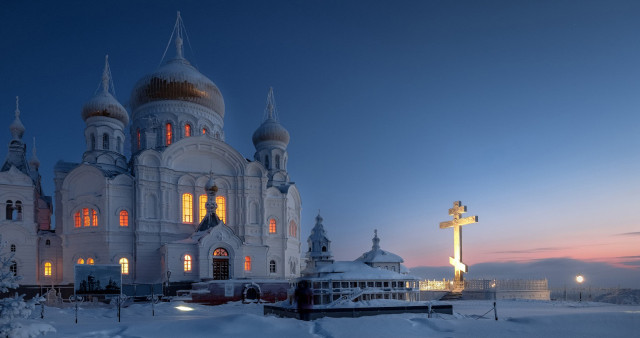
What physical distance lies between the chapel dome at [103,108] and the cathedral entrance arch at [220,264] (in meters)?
14.7

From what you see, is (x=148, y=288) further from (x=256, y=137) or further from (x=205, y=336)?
(x=256, y=137)

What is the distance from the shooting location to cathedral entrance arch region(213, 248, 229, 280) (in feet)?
120

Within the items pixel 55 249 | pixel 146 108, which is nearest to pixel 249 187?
pixel 146 108

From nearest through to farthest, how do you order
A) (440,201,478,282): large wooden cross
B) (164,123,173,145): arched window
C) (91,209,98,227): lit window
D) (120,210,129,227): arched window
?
1. (440,201,478,282): large wooden cross
2. (91,209,98,227): lit window
3. (120,210,129,227): arched window
4. (164,123,173,145): arched window

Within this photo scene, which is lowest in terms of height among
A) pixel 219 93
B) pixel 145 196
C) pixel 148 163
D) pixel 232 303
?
pixel 232 303

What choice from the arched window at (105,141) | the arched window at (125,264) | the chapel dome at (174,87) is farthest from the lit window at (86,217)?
the chapel dome at (174,87)

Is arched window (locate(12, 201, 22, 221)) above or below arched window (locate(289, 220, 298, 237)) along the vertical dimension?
above

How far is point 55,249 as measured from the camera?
38.6 metres

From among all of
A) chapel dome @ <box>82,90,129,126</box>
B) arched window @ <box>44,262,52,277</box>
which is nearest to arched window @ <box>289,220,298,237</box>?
chapel dome @ <box>82,90,129,126</box>

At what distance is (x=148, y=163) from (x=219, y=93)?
1168 centimetres

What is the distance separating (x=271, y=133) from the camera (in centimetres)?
4919

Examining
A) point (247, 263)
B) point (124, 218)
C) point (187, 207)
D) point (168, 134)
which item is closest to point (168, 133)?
point (168, 134)

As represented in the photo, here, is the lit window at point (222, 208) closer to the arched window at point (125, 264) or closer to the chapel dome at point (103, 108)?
the arched window at point (125, 264)

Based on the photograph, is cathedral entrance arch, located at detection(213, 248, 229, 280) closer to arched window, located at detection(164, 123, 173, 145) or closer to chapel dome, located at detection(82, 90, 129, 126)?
arched window, located at detection(164, 123, 173, 145)
